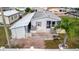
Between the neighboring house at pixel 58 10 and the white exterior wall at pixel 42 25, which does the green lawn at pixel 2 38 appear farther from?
the neighboring house at pixel 58 10

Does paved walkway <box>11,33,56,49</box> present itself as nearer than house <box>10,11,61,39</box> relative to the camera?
No

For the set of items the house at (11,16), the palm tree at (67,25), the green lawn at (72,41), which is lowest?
the green lawn at (72,41)

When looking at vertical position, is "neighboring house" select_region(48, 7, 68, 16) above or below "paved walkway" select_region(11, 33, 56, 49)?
above

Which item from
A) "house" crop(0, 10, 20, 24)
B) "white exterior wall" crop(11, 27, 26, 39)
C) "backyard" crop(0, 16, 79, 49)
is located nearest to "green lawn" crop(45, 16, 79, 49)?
A: "backyard" crop(0, 16, 79, 49)

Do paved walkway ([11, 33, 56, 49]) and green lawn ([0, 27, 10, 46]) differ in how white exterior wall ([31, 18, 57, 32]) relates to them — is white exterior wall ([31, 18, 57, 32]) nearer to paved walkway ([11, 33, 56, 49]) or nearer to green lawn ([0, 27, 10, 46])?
paved walkway ([11, 33, 56, 49])

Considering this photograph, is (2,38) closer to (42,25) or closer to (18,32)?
(18,32)

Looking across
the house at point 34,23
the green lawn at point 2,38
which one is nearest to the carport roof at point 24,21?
the house at point 34,23

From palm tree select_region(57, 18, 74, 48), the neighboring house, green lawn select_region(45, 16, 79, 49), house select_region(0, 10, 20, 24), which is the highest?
the neighboring house
